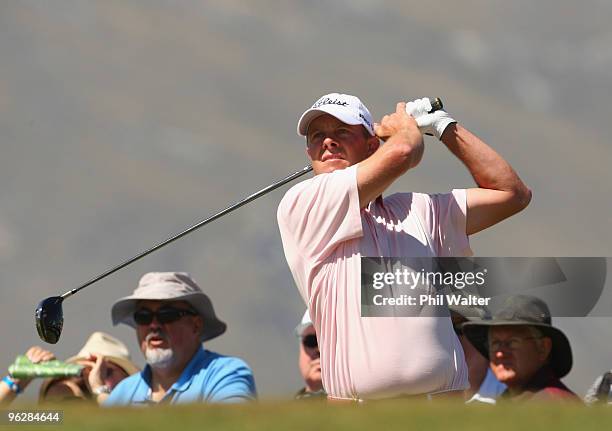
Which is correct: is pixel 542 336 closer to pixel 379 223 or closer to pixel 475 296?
pixel 475 296

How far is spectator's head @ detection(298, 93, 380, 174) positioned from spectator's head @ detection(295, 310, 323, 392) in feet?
10.9

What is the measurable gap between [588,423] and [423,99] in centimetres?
266

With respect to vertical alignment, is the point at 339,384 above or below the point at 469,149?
below

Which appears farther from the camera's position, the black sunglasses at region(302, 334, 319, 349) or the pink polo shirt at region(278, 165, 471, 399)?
the black sunglasses at region(302, 334, 319, 349)

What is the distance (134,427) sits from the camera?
12.0ft

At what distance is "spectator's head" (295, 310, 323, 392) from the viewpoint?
8.91m

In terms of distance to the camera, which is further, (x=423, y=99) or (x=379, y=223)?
(x=423, y=99)

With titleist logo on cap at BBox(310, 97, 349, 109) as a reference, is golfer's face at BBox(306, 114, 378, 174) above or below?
below

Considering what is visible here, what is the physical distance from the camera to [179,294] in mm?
8844

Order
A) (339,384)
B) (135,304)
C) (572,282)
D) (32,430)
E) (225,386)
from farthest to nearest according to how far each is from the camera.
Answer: (135,304)
(225,386)
(572,282)
(339,384)
(32,430)

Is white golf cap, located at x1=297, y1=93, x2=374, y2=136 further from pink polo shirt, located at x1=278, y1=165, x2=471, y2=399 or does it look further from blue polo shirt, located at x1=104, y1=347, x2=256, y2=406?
blue polo shirt, located at x1=104, y1=347, x2=256, y2=406

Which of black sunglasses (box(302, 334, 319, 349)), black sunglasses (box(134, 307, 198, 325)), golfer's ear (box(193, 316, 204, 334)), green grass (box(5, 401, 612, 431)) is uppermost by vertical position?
black sunglasses (box(134, 307, 198, 325))

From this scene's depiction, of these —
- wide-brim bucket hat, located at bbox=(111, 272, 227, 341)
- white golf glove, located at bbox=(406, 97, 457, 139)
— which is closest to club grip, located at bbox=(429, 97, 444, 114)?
white golf glove, located at bbox=(406, 97, 457, 139)

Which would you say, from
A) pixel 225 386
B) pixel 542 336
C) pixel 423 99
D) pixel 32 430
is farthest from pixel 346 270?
pixel 225 386
